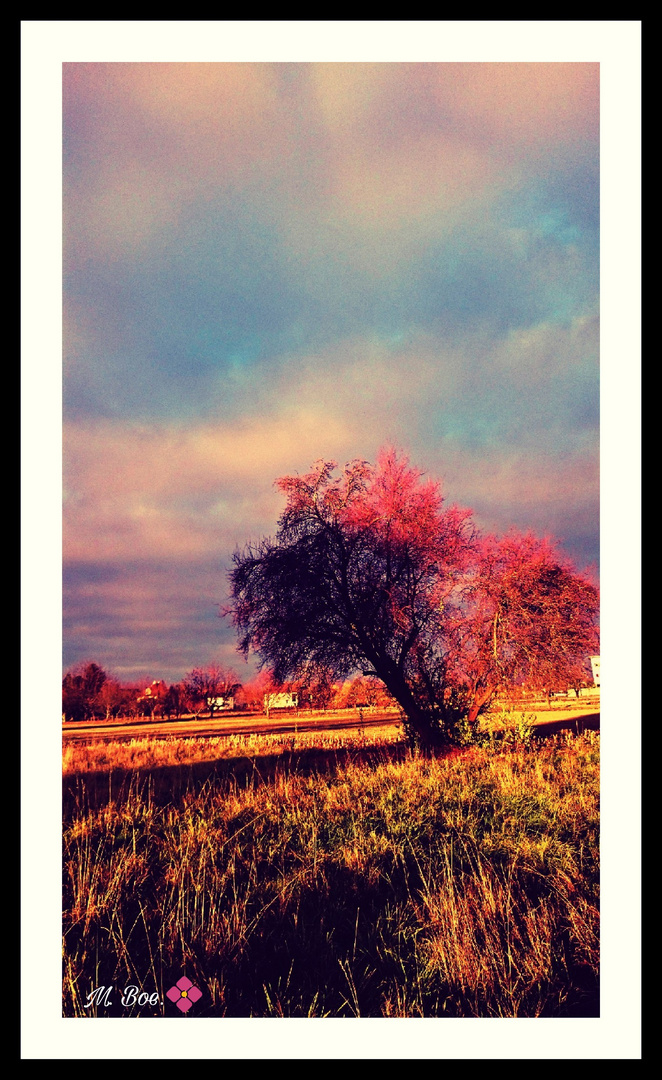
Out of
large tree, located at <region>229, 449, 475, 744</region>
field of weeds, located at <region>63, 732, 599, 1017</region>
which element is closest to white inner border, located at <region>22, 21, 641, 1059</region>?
field of weeds, located at <region>63, 732, 599, 1017</region>

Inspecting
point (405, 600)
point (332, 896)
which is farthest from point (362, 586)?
point (332, 896)

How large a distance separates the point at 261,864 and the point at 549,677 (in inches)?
196

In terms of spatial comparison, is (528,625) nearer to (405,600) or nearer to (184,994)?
(405,600)

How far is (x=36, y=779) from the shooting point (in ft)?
13.6

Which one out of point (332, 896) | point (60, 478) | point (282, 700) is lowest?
point (332, 896)

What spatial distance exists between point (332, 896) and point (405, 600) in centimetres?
382

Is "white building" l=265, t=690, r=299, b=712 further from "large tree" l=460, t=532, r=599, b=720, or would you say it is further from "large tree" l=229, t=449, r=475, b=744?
"large tree" l=460, t=532, r=599, b=720

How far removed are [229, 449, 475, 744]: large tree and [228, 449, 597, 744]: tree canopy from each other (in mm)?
15

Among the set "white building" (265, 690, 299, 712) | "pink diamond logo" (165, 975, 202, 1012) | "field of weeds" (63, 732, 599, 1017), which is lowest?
"pink diamond logo" (165, 975, 202, 1012)

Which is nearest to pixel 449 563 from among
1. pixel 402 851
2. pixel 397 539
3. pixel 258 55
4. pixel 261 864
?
pixel 397 539

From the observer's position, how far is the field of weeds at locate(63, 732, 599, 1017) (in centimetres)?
348

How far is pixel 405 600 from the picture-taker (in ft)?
23.9

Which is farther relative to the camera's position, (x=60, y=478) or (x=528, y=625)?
(x=528, y=625)

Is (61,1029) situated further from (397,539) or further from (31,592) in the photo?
(397,539)
